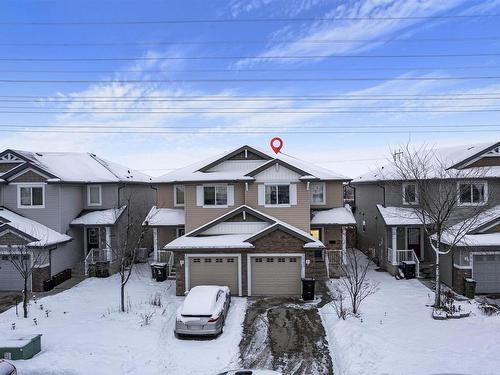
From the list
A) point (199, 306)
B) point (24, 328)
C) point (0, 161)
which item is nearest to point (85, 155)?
point (0, 161)

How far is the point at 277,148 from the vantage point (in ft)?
83.9

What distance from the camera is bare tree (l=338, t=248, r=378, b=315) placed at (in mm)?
15344

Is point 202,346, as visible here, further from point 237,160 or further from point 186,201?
point 237,160

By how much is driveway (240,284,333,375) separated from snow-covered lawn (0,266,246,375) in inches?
20.6

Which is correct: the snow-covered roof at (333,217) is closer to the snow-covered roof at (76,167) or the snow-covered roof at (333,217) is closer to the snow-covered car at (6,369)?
the snow-covered roof at (76,167)

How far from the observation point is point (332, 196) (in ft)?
82.4

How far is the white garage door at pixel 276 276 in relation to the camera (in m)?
19.1

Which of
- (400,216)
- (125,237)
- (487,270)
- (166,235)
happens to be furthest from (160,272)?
(487,270)

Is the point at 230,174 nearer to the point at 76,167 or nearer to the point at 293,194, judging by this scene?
the point at 293,194

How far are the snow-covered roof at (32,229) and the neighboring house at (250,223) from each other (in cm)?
521

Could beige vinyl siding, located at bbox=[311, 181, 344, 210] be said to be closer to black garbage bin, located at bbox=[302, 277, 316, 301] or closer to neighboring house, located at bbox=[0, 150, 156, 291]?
black garbage bin, located at bbox=[302, 277, 316, 301]

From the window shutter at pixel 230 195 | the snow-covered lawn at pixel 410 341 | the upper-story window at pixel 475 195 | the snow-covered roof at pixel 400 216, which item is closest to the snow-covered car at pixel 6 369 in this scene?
the snow-covered lawn at pixel 410 341

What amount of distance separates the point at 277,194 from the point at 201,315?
1022cm

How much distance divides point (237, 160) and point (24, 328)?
45.6 feet
